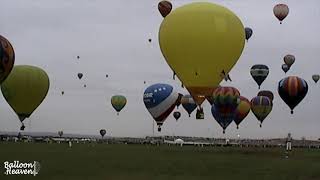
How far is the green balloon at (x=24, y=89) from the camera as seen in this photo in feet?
153

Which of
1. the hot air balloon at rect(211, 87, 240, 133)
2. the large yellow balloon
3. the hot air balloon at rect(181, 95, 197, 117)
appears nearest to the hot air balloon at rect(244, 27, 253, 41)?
the hot air balloon at rect(211, 87, 240, 133)

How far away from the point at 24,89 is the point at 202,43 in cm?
1956

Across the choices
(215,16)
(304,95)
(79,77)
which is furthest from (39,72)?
(304,95)

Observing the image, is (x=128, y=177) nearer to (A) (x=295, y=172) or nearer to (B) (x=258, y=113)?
(A) (x=295, y=172)

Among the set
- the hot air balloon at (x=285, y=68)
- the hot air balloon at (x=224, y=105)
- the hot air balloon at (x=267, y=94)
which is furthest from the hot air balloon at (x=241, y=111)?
the hot air balloon at (x=224, y=105)

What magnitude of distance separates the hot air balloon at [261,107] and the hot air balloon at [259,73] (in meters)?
7.21

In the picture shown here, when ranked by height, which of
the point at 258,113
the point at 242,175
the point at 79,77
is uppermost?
the point at 79,77

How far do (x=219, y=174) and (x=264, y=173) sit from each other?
7.34 feet

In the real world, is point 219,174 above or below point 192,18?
below

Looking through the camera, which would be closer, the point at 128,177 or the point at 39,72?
the point at 128,177

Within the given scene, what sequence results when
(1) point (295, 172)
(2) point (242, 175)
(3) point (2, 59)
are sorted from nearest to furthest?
(2) point (242, 175) < (1) point (295, 172) < (3) point (2, 59)

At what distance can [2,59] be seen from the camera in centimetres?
3834

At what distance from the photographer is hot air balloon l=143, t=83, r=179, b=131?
191 ft

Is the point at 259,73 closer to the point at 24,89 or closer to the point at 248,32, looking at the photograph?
the point at 248,32
